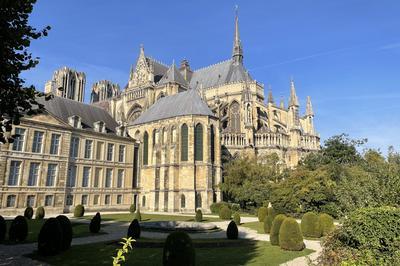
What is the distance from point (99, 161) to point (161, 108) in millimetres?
13024

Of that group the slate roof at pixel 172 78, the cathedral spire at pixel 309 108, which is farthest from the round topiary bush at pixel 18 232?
the cathedral spire at pixel 309 108

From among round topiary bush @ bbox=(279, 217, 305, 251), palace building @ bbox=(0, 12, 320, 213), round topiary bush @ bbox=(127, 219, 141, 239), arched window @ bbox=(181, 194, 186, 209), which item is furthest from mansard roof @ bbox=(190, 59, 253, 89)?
round topiary bush @ bbox=(279, 217, 305, 251)

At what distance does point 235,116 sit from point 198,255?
46.6 metres

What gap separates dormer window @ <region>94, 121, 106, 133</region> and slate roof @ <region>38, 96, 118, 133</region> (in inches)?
34.7

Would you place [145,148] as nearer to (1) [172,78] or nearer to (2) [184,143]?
(2) [184,143]

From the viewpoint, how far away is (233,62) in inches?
2697

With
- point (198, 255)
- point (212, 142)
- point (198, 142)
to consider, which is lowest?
point (198, 255)

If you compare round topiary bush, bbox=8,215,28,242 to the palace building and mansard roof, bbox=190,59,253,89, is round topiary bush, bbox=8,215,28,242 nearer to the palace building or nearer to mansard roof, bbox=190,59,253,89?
the palace building

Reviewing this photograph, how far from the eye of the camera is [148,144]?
156 ft

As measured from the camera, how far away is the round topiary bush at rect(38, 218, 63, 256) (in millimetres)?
12992

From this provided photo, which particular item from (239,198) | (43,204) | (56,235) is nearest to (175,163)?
(239,198)

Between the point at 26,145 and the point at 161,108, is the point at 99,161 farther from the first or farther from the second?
the point at 161,108

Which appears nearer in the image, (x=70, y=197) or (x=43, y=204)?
(x=43, y=204)

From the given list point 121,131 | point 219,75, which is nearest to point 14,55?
point 121,131
